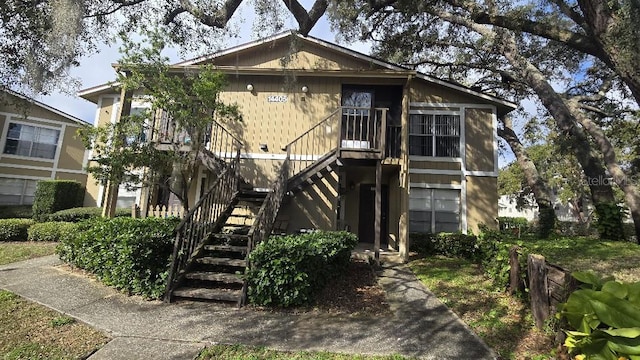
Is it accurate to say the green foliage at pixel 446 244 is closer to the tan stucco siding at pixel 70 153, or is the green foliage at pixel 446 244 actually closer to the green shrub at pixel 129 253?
the green shrub at pixel 129 253

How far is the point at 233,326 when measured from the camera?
450 centimetres

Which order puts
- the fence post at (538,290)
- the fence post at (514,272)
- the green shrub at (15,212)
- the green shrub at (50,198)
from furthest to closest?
the green shrub at (15,212) → the green shrub at (50,198) → the fence post at (514,272) → the fence post at (538,290)

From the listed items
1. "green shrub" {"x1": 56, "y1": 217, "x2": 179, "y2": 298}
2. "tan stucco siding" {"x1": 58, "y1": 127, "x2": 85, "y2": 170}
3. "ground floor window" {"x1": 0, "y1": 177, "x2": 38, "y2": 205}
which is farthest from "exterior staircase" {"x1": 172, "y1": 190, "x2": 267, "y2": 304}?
"ground floor window" {"x1": 0, "y1": 177, "x2": 38, "y2": 205}

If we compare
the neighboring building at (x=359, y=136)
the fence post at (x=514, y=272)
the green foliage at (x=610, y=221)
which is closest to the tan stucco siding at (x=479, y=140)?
the neighboring building at (x=359, y=136)

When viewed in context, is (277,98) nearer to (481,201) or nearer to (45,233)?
(481,201)

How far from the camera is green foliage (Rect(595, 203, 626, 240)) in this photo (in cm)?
870

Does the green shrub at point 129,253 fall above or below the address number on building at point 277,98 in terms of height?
below

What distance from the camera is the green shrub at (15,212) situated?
1404cm

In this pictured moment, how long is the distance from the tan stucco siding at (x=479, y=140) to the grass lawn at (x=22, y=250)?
13.7 meters

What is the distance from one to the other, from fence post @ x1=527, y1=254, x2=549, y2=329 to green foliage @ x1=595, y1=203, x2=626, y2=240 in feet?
20.7

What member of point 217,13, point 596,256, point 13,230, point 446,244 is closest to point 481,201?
point 446,244

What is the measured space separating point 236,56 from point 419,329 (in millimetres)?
10224

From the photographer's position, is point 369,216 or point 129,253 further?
point 369,216

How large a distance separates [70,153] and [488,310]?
69.3 feet
